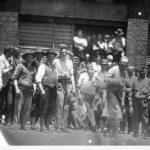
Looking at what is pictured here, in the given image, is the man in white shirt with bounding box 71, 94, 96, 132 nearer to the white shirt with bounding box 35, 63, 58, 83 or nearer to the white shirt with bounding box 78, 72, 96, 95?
the white shirt with bounding box 78, 72, 96, 95

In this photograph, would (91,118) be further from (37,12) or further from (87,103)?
(37,12)

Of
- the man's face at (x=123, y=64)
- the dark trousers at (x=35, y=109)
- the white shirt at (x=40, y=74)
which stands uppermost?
the man's face at (x=123, y=64)

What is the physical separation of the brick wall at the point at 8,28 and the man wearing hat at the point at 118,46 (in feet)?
10.0

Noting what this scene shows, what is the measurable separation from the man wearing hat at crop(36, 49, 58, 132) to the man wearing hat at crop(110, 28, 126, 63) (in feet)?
11.2

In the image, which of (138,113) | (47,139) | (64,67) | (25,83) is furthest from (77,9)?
(47,139)

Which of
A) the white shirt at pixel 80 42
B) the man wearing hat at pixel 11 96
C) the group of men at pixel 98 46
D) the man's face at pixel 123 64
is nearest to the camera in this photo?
the man wearing hat at pixel 11 96

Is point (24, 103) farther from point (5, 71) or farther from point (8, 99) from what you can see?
Result: point (5, 71)

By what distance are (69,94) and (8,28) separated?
4655 mm

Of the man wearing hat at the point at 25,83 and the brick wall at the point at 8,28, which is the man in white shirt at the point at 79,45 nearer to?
the brick wall at the point at 8,28

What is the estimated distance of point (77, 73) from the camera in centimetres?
878

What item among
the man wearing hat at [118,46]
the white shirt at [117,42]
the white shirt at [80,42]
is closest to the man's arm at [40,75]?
the white shirt at [80,42]

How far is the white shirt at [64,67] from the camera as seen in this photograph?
7953 mm

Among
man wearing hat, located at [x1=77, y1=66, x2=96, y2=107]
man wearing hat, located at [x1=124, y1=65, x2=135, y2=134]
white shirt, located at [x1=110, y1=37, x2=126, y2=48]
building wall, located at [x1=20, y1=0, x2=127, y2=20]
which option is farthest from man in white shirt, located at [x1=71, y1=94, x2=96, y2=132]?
building wall, located at [x1=20, y1=0, x2=127, y2=20]

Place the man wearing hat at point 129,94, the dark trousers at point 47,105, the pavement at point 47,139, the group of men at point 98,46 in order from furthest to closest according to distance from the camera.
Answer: the group of men at point 98,46, the man wearing hat at point 129,94, the dark trousers at point 47,105, the pavement at point 47,139
